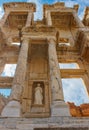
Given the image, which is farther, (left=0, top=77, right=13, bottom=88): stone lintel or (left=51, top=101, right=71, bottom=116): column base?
(left=0, top=77, right=13, bottom=88): stone lintel

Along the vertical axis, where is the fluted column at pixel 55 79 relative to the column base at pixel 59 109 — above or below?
above

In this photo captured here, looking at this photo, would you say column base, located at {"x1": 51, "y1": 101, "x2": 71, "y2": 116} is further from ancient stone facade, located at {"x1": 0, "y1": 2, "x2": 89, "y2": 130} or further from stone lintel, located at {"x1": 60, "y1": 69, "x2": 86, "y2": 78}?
stone lintel, located at {"x1": 60, "y1": 69, "x2": 86, "y2": 78}

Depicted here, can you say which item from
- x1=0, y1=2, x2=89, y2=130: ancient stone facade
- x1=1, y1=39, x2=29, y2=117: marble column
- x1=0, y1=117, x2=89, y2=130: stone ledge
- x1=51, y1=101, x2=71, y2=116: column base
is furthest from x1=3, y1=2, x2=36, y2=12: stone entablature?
x1=0, y1=117, x2=89, y2=130: stone ledge

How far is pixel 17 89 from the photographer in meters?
10.5

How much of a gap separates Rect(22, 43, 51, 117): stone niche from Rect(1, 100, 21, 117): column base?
1641 mm

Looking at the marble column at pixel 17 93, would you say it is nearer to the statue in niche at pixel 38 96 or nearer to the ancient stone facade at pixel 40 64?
the ancient stone facade at pixel 40 64

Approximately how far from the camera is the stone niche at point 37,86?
11859 mm

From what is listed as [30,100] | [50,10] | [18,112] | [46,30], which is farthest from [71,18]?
[18,112]

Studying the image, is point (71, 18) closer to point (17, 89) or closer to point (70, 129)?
point (17, 89)

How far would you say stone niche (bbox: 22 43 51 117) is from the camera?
11859 millimetres

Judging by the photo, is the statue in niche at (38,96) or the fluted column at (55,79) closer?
the fluted column at (55,79)

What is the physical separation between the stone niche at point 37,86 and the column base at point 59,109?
169 centimetres

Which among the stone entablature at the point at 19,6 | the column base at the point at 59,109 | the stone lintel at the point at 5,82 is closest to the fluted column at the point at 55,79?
the column base at the point at 59,109

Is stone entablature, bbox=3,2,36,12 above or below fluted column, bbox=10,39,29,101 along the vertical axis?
above
